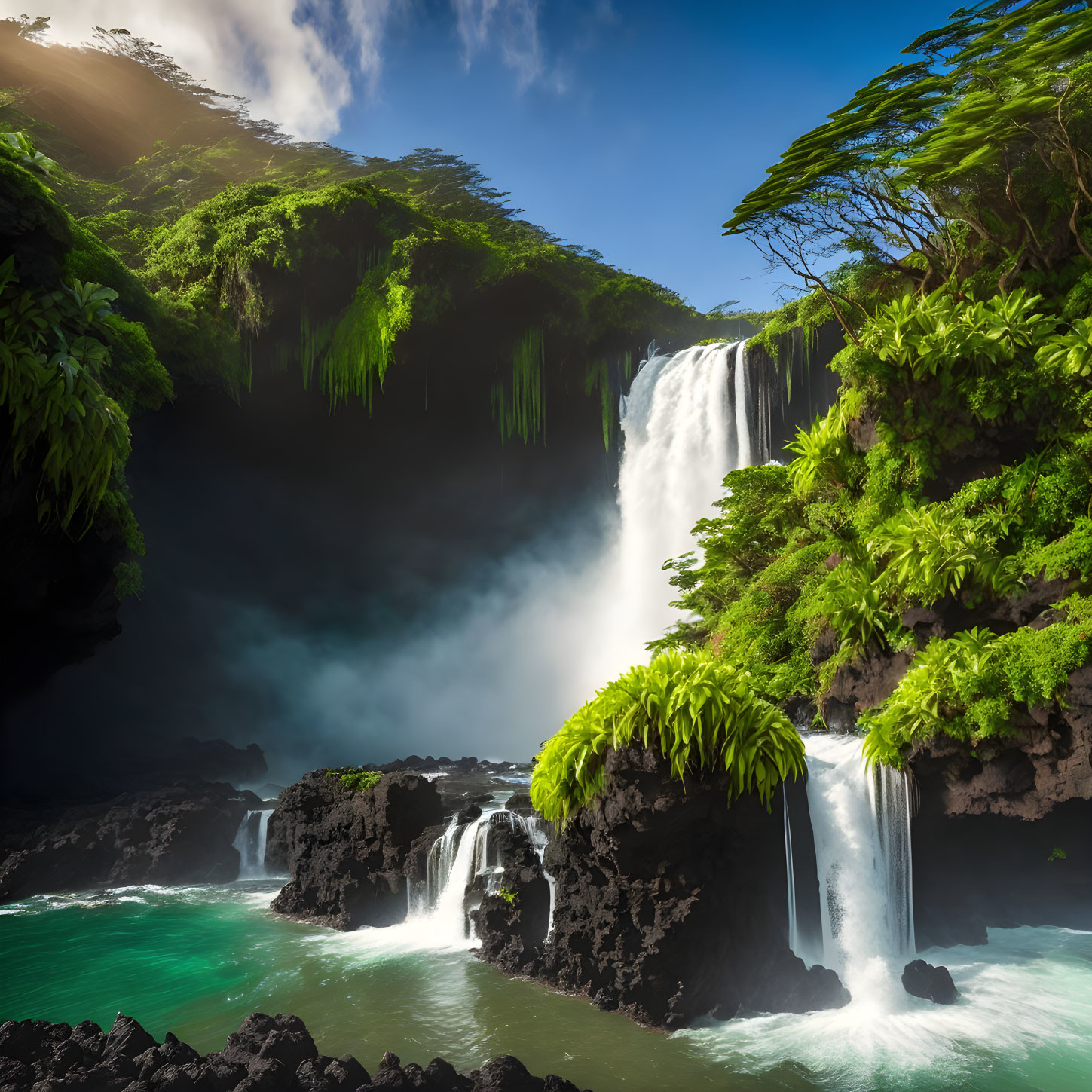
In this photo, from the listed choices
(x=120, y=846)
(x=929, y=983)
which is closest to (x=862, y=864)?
(x=929, y=983)

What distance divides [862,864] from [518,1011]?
3660mm

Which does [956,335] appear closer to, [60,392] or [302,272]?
[60,392]

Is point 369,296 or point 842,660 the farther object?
point 369,296

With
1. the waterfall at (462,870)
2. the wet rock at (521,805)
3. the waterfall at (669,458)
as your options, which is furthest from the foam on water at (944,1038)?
the waterfall at (669,458)

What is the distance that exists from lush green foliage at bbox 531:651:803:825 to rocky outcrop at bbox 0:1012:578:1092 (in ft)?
8.44

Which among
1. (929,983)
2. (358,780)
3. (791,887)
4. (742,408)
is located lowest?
(929,983)

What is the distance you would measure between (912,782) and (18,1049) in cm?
796

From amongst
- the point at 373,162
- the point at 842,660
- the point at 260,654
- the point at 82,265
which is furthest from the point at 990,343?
the point at 373,162

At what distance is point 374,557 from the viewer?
24.0m

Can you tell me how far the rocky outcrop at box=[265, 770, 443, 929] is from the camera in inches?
405

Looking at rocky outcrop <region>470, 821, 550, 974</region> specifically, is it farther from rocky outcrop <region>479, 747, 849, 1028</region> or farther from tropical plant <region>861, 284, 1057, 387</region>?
tropical plant <region>861, 284, 1057, 387</region>

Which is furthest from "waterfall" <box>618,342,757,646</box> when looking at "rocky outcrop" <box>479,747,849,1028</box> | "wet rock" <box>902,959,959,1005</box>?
"wet rock" <box>902,959,959,1005</box>

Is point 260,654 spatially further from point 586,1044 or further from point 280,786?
point 586,1044

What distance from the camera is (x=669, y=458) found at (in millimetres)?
18844
